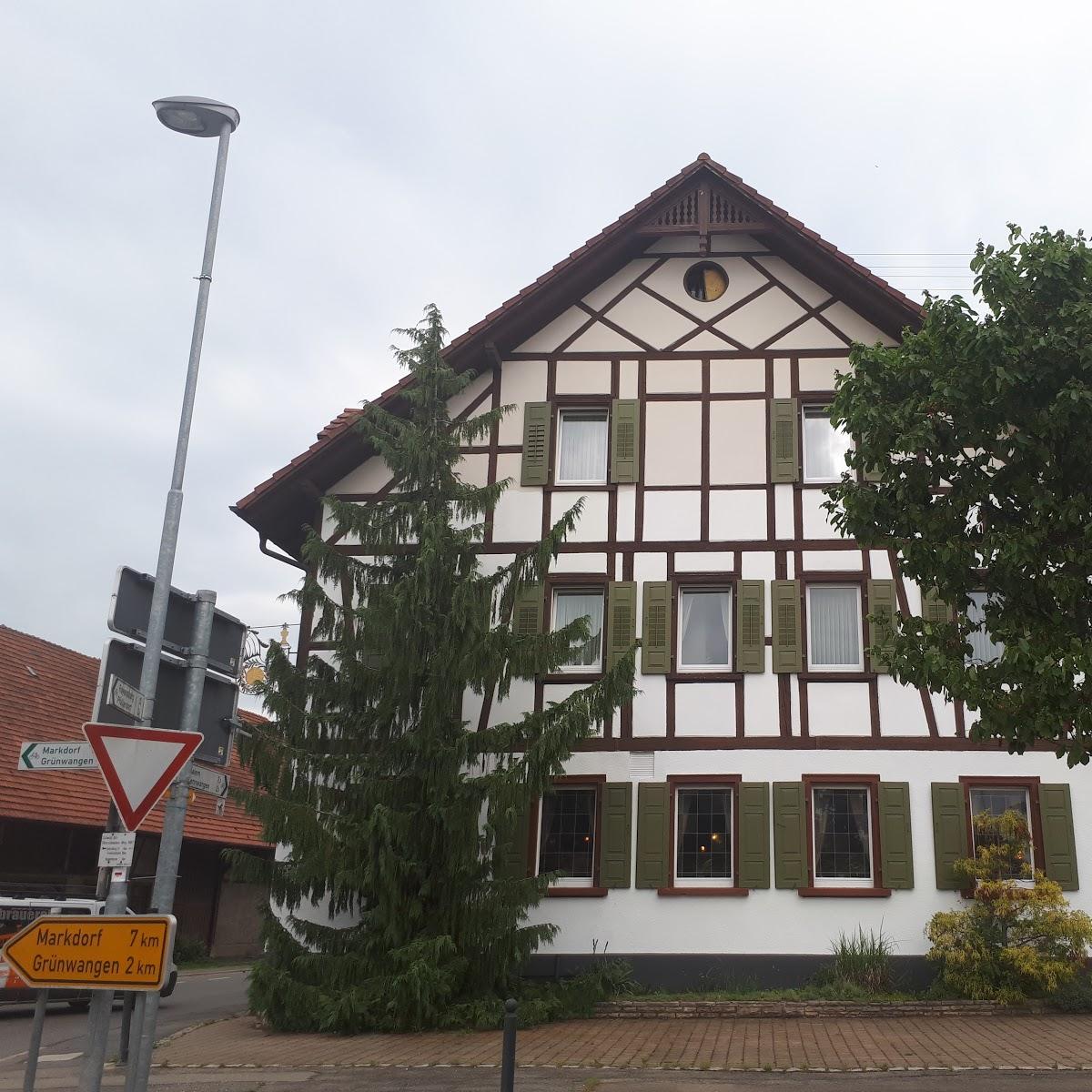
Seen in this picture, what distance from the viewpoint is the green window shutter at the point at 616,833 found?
16016mm

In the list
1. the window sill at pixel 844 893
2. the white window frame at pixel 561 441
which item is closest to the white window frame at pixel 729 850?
the window sill at pixel 844 893

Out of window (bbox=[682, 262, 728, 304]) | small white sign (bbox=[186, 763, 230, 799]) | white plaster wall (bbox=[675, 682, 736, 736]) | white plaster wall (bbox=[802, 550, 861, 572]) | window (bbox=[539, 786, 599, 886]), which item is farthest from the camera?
window (bbox=[682, 262, 728, 304])

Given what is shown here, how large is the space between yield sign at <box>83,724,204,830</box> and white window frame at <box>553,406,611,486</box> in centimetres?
1181

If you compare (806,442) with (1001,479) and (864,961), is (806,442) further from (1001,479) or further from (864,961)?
(1001,479)

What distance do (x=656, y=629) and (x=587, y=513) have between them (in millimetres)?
2073

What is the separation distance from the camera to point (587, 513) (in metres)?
17.8

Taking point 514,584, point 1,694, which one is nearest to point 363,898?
point 514,584

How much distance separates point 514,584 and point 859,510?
5925 mm

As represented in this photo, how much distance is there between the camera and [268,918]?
14086 millimetres

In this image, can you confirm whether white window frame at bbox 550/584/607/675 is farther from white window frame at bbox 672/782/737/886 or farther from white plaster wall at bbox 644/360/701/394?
white plaster wall at bbox 644/360/701/394

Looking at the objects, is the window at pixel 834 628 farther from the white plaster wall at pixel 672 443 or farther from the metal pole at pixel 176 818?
the metal pole at pixel 176 818

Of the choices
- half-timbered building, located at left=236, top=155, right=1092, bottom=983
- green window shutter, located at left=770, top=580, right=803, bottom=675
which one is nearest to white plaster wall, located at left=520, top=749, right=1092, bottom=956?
half-timbered building, located at left=236, top=155, right=1092, bottom=983

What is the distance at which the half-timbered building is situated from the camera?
51.8 ft

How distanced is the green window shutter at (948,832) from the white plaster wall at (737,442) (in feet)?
16.2
